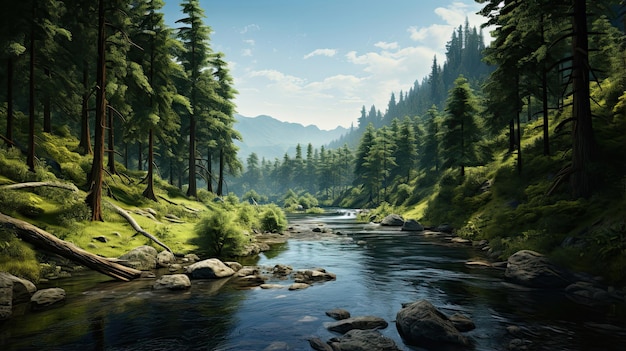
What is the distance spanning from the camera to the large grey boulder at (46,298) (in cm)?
1061

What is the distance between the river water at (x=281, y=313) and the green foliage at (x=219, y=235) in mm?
5577

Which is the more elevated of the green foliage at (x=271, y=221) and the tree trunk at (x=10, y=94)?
the tree trunk at (x=10, y=94)

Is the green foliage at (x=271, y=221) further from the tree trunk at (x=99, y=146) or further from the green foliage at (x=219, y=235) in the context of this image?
the tree trunk at (x=99, y=146)

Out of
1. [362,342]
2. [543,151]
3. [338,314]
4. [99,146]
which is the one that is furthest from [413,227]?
[362,342]

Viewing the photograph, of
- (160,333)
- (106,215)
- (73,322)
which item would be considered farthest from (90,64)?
(160,333)

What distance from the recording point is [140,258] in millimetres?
16078

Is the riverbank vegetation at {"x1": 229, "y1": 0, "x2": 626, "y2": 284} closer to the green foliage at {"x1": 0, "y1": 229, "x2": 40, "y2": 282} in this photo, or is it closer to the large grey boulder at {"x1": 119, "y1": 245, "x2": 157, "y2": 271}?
the large grey boulder at {"x1": 119, "y1": 245, "x2": 157, "y2": 271}

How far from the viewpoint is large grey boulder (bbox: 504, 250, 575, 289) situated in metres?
12.5

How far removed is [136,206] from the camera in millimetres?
24000

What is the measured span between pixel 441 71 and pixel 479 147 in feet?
580

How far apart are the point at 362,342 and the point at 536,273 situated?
8.88 metres

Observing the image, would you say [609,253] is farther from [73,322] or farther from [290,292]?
[73,322]

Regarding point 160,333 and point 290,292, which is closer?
point 160,333

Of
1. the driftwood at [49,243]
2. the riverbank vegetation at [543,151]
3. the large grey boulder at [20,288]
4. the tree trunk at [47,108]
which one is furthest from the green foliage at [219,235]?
the riverbank vegetation at [543,151]
